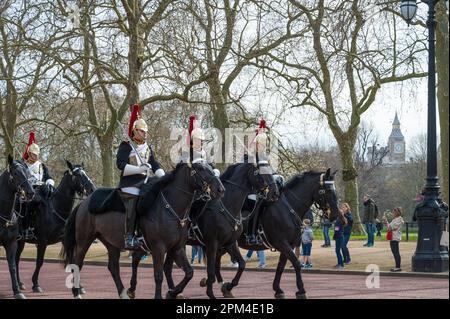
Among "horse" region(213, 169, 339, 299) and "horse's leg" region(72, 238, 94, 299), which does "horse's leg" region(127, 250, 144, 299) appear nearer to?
"horse's leg" region(72, 238, 94, 299)

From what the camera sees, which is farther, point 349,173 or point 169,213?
point 349,173

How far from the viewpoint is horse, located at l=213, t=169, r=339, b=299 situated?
53.4ft

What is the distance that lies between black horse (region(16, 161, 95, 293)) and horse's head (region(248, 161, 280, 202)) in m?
4.33

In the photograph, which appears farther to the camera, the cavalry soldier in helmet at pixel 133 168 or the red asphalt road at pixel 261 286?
the red asphalt road at pixel 261 286

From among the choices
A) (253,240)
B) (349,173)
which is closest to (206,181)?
(253,240)

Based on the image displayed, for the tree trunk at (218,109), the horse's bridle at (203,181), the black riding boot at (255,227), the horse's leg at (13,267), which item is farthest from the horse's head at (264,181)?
the tree trunk at (218,109)

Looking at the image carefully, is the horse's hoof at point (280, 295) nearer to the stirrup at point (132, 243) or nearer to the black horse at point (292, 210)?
the black horse at point (292, 210)

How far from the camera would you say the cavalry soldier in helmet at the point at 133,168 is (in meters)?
14.3

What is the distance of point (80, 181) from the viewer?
61.2 feet

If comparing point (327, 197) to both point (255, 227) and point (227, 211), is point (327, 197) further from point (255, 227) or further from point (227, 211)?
point (227, 211)

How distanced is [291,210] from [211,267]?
2.14 m

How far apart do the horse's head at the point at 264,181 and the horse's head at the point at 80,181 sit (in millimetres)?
4348
